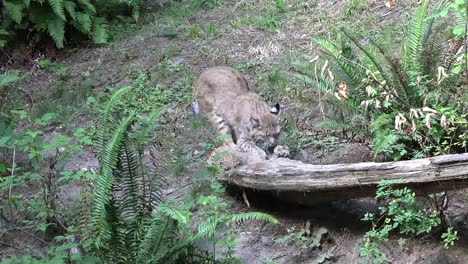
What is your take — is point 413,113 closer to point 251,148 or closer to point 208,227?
point 251,148

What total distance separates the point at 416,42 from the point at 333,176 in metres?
2.13

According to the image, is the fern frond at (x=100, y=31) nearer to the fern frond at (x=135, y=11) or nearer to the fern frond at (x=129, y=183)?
the fern frond at (x=135, y=11)

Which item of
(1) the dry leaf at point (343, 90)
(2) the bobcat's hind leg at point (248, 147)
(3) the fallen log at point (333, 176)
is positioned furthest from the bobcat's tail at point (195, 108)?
(1) the dry leaf at point (343, 90)

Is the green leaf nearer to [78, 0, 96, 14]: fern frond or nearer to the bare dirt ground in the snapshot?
[78, 0, 96, 14]: fern frond

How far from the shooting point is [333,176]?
6.36 m

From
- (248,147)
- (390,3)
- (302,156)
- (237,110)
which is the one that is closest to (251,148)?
(248,147)

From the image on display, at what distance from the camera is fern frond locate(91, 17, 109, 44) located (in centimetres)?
1157

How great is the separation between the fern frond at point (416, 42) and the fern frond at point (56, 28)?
6.07 metres

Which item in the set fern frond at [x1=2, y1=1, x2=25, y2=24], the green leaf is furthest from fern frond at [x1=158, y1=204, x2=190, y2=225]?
the green leaf

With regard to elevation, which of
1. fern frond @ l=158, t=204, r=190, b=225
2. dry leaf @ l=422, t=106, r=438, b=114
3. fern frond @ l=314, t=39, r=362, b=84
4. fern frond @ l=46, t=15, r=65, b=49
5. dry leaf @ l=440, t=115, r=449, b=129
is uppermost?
fern frond @ l=314, t=39, r=362, b=84

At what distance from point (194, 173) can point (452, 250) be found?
3310 mm

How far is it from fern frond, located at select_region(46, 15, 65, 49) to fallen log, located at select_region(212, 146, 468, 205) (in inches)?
195

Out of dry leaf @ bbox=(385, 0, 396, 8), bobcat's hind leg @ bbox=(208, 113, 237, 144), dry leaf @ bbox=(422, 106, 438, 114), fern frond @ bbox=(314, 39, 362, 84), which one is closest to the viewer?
dry leaf @ bbox=(422, 106, 438, 114)

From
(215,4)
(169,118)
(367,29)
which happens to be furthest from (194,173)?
(215,4)
